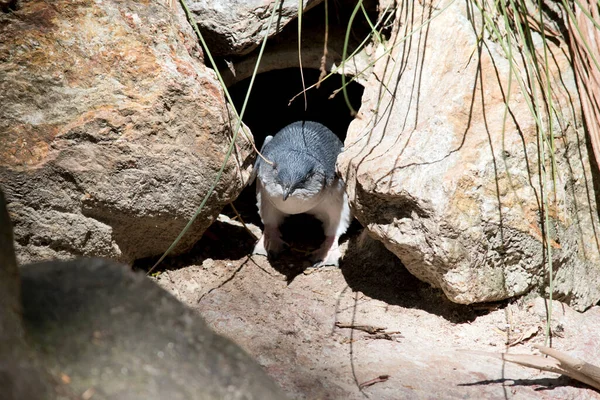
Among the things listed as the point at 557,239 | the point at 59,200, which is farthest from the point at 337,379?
the point at 59,200

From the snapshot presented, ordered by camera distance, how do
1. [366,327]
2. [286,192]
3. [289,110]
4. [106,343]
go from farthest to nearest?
[289,110]
[286,192]
[366,327]
[106,343]

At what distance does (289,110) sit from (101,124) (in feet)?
10.8

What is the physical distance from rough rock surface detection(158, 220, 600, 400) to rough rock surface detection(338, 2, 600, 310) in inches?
8.9

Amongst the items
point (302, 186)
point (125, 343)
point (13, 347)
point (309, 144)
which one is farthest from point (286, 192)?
point (13, 347)

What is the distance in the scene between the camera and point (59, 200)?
3.86 m

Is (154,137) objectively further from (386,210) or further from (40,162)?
(386,210)

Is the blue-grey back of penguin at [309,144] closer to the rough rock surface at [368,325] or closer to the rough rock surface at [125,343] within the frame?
the rough rock surface at [368,325]

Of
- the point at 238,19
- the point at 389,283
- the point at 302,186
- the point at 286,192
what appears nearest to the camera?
the point at 238,19

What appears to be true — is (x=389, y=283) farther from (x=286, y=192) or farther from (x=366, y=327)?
(x=286, y=192)

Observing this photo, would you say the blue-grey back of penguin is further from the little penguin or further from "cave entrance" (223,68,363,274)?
"cave entrance" (223,68,363,274)

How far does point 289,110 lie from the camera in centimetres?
689

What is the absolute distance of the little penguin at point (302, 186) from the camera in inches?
198

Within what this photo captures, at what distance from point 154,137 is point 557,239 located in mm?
2533

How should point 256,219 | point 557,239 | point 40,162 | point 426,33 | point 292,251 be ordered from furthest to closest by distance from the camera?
point 256,219 < point 292,251 < point 426,33 < point 557,239 < point 40,162
